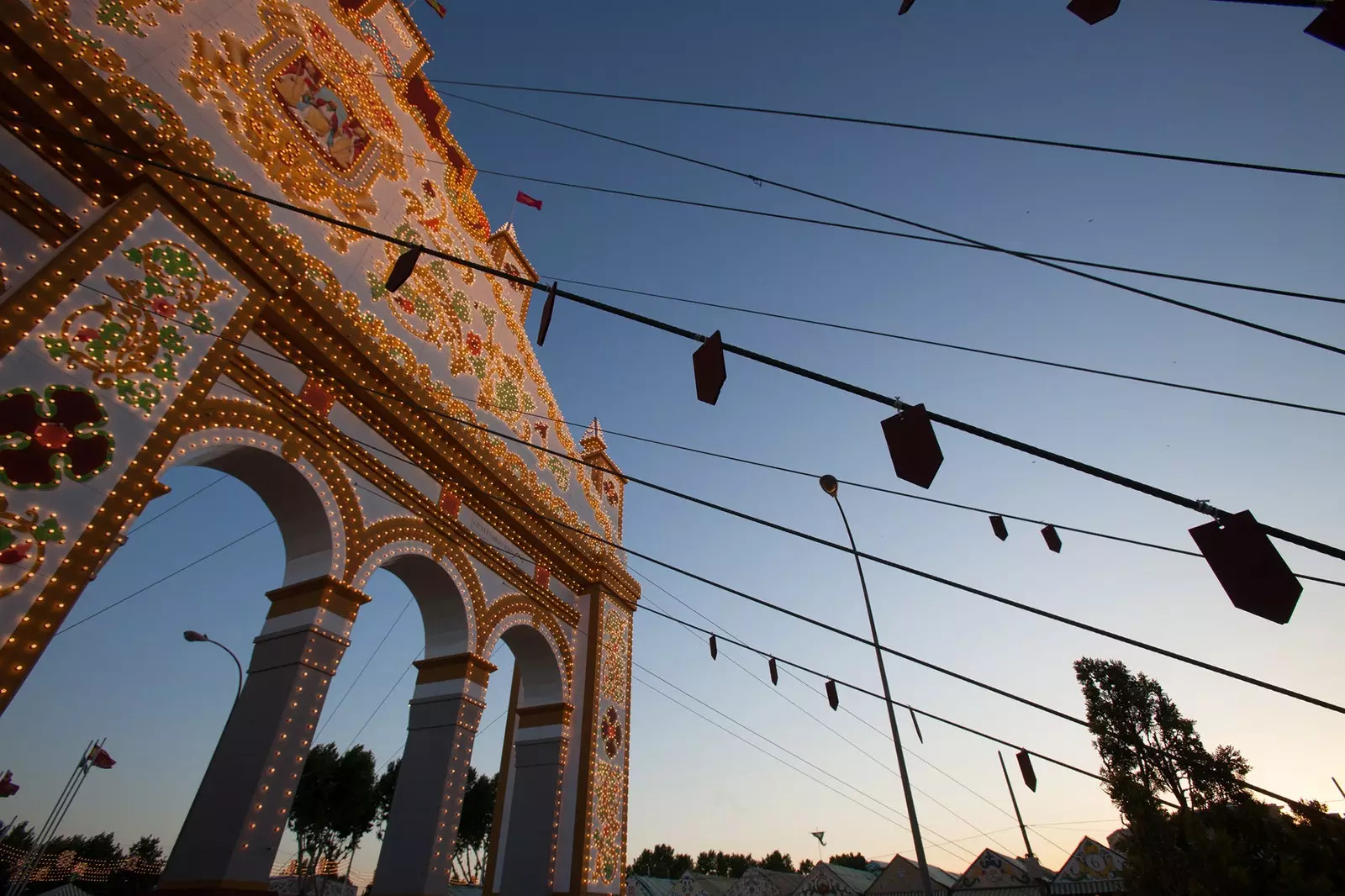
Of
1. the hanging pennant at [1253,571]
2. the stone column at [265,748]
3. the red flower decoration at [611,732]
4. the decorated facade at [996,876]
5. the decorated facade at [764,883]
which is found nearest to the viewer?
the hanging pennant at [1253,571]

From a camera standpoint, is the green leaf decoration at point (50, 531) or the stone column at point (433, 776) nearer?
the green leaf decoration at point (50, 531)

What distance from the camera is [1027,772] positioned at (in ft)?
42.3

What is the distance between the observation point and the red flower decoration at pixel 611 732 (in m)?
13.5

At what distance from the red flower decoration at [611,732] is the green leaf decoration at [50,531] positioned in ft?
33.6

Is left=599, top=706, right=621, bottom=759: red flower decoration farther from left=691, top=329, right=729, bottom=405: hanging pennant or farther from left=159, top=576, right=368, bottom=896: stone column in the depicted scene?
left=691, top=329, right=729, bottom=405: hanging pennant

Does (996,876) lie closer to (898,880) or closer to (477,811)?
(898,880)

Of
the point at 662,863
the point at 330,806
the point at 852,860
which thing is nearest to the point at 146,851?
the point at 330,806

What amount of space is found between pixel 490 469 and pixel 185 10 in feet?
25.1

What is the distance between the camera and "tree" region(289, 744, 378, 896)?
94.2ft

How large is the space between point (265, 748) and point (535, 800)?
636 cm

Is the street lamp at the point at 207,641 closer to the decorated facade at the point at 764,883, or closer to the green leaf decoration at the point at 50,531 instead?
the green leaf decoration at the point at 50,531

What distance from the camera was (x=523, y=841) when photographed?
1198 cm

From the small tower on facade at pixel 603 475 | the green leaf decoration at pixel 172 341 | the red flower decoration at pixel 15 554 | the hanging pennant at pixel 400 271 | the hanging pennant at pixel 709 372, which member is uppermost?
the small tower on facade at pixel 603 475

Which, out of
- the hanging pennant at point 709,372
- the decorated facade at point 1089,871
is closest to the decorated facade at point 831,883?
the decorated facade at point 1089,871
